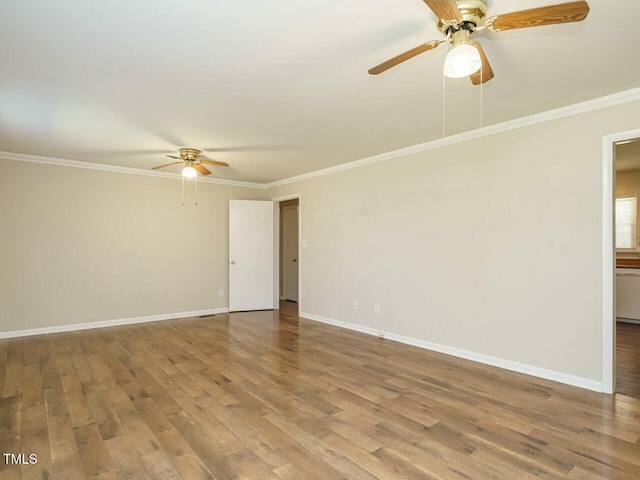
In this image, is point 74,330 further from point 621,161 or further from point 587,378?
point 621,161

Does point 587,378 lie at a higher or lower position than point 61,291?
lower

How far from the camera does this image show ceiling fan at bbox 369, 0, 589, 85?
1481 mm

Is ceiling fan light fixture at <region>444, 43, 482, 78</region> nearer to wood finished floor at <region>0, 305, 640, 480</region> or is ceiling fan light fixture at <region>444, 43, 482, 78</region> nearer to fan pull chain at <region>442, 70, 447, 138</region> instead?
fan pull chain at <region>442, 70, 447, 138</region>

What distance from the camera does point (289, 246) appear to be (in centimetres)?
794

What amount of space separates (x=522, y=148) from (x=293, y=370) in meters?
3.04

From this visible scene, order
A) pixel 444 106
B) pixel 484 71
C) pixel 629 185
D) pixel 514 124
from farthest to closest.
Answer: pixel 629 185, pixel 514 124, pixel 444 106, pixel 484 71

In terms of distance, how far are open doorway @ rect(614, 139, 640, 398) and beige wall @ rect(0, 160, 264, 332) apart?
18.3 ft

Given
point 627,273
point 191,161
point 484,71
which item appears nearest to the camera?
point 484,71

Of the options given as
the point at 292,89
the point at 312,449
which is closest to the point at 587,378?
the point at 312,449

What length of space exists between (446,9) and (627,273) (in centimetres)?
572

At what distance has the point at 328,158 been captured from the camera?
4.84m

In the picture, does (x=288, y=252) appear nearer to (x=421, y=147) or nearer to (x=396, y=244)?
(x=396, y=244)

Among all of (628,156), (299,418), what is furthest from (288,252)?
(628,156)

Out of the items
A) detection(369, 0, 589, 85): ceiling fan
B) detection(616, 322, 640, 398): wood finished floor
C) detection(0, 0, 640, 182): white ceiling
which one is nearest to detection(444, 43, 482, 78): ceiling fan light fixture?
detection(369, 0, 589, 85): ceiling fan
